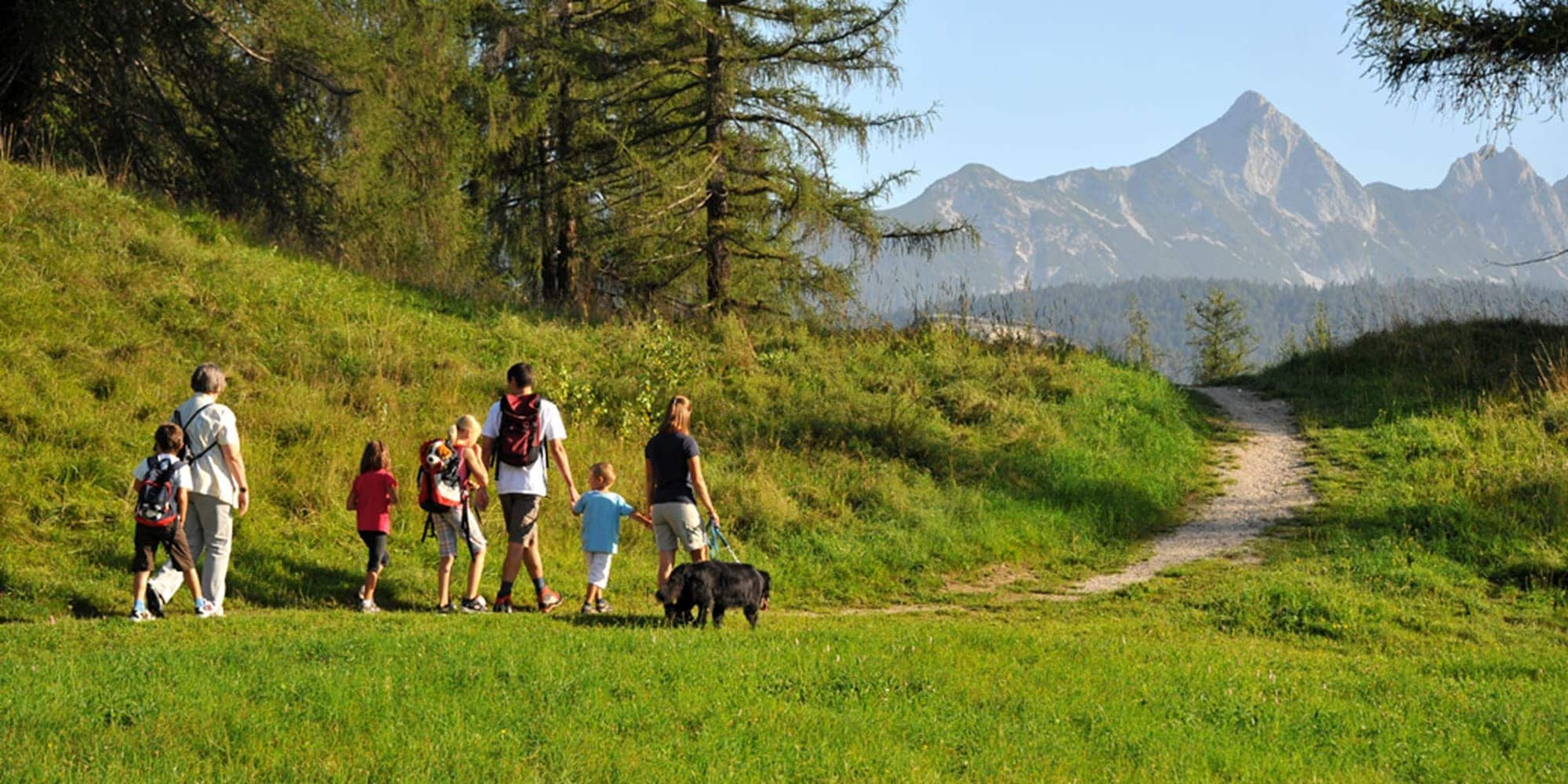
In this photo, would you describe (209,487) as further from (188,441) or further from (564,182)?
(564,182)

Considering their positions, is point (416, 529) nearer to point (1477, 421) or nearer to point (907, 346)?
point (907, 346)

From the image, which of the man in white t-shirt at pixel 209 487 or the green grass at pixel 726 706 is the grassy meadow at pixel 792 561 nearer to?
the green grass at pixel 726 706

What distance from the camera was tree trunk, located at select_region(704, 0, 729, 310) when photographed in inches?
822

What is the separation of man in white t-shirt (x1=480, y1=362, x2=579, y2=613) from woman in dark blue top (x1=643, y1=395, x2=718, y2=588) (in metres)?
0.73

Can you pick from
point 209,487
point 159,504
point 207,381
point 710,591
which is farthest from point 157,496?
point 710,591

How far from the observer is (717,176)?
21422 millimetres

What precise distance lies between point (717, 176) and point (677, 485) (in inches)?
484

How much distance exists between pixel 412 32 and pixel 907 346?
10619 mm

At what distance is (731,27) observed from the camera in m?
21.0

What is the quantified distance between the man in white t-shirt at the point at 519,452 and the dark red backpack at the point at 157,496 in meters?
2.30

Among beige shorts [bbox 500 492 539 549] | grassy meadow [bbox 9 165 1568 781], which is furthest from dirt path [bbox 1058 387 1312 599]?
beige shorts [bbox 500 492 539 549]

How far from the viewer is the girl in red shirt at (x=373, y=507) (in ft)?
33.1

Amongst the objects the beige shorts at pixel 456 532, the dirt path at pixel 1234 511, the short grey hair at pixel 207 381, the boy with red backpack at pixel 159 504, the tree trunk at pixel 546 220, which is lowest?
the dirt path at pixel 1234 511

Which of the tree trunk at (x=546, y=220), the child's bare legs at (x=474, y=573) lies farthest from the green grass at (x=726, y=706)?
the tree trunk at (x=546, y=220)
